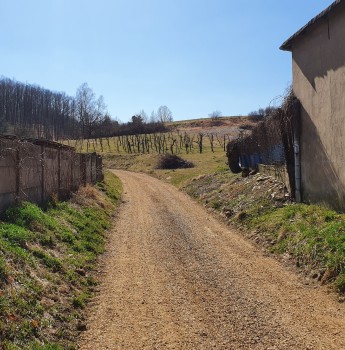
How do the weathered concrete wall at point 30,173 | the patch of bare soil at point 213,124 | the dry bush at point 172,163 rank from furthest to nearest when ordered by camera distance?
the patch of bare soil at point 213,124 < the dry bush at point 172,163 < the weathered concrete wall at point 30,173

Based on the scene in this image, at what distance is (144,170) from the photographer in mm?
47656

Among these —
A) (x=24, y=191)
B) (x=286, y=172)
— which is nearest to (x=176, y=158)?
(x=286, y=172)

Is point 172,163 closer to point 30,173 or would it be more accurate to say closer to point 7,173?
point 30,173

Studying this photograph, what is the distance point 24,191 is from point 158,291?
5788 millimetres

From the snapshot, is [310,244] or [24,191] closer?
[310,244]

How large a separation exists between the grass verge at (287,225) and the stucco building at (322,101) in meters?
0.85

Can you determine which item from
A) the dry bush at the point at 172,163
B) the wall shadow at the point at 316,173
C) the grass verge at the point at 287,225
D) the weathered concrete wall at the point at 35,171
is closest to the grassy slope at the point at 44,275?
the weathered concrete wall at the point at 35,171

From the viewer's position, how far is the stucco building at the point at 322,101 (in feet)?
38.7

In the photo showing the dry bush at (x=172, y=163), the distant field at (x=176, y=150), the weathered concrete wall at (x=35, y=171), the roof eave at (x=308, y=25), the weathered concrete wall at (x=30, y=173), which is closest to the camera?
the weathered concrete wall at (x=35, y=171)

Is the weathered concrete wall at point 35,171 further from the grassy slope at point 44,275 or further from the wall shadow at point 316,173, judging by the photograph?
the wall shadow at point 316,173

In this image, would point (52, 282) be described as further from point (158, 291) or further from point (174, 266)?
point (174, 266)

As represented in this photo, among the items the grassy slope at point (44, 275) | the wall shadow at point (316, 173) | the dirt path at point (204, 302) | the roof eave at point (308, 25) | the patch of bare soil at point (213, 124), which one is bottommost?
the dirt path at point (204, 302)

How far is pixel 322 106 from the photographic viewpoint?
12836 mm

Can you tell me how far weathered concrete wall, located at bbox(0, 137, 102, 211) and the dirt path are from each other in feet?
9.63
